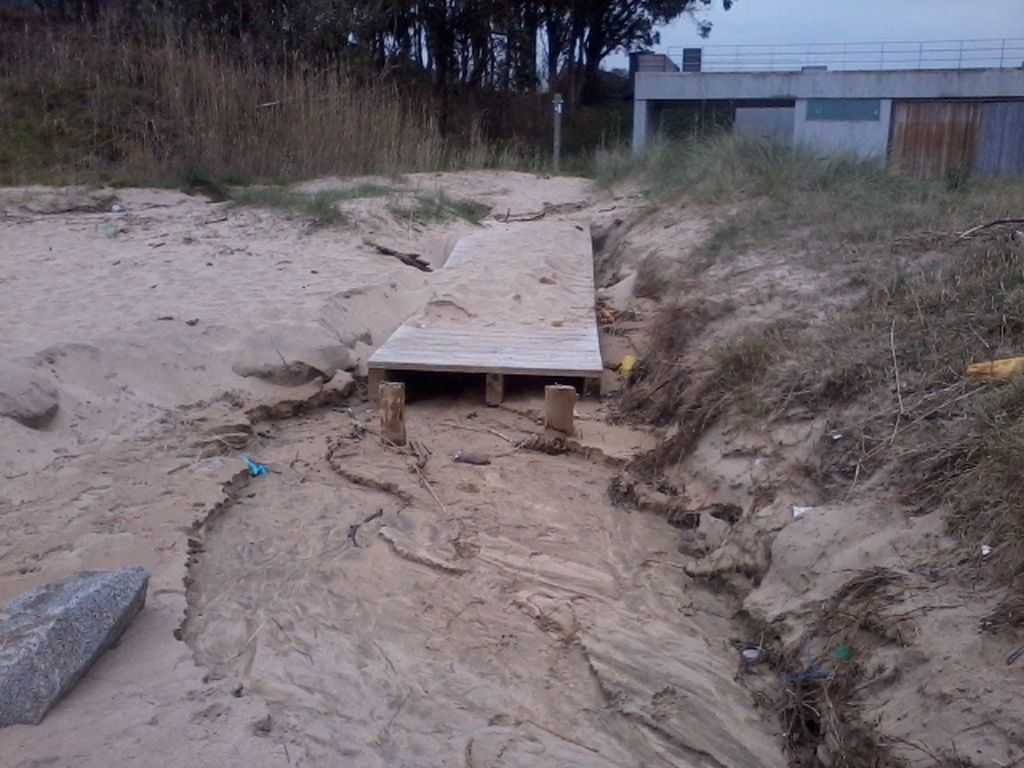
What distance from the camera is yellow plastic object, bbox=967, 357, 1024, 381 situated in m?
3.86

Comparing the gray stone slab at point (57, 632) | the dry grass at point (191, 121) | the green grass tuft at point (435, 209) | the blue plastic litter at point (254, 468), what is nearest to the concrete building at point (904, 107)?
the dry grass at point (191, 121)

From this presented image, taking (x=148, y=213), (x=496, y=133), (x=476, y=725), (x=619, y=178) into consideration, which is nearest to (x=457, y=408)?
(x=476, y=725)

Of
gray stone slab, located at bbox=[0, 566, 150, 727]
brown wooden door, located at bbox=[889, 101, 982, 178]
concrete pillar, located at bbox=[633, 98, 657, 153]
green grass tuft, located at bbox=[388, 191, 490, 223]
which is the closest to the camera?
gray stone slab, located at bbox=[0, 566, 150, 727]

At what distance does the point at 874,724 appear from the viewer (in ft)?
9.39

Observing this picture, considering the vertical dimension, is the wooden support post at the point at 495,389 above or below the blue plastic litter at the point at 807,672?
above

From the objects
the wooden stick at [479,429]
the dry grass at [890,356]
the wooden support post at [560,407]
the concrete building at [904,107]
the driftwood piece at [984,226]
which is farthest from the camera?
the concrete building at [904,107]

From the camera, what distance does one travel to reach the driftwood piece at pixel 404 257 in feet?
28.9

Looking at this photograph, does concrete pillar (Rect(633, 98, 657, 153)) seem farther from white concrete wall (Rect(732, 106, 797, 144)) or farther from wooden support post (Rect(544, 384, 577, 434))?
wooden support post (Rect(544, 384, 577, 434))

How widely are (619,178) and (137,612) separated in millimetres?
9381

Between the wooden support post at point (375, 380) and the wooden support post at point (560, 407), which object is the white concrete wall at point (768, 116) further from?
the wooden support post at point (560, 407)

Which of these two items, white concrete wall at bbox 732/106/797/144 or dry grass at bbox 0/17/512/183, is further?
white concrete wall at bbox 732/106/797/144

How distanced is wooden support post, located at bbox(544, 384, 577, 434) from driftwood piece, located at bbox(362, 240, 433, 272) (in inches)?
142

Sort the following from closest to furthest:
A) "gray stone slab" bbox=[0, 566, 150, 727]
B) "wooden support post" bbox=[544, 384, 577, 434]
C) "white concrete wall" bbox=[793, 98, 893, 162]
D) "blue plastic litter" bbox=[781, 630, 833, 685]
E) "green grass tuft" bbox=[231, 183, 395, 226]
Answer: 1. "gray stone slab" bbox=[0, 566, 150, 727]
2. "blue plastic litter" bbox=[781, 630, 833, 685]
3. "wooden support post" bbox=[544, 384, 577, 434]
4. "green grass tuft" bbox=[231, 183, 395, 226]
5. "white concrete wall" bbox=[793, 98, 893, 162]

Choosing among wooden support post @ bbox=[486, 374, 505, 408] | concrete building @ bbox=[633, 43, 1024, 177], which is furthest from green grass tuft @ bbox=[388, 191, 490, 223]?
concrete building @ bbox=[633, 43, 1024, 177]
